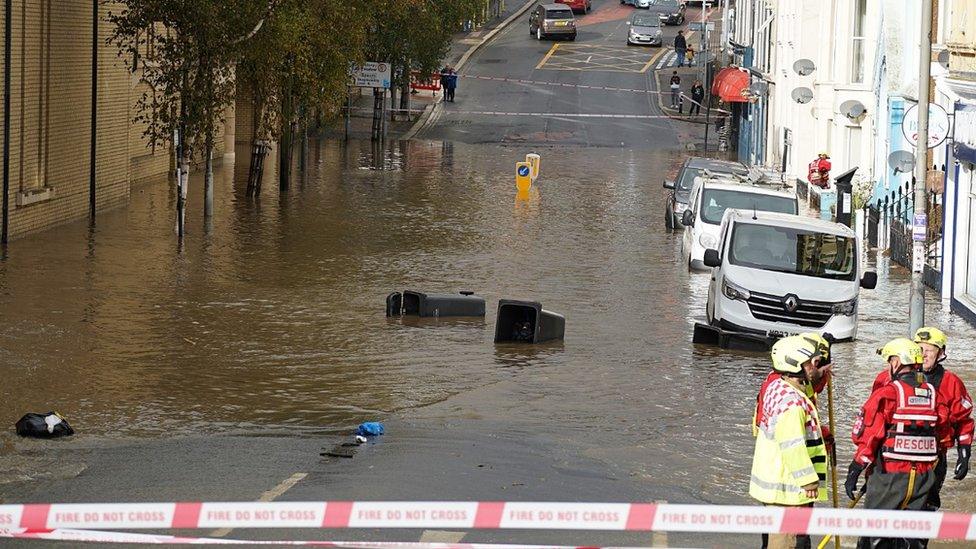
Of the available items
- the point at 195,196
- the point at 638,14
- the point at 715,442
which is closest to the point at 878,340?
the point at 715,442

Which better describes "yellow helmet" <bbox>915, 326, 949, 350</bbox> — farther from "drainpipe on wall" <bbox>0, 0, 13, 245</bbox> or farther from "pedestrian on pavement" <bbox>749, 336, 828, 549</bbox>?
"drainpipe on wall" <bbox>0, 0, 13, 245</bbox>

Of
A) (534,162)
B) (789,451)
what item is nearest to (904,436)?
(789,451)

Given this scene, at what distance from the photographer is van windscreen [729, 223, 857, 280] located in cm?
2205

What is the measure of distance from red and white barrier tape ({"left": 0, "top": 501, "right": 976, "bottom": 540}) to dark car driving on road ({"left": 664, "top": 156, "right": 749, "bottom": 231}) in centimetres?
2695

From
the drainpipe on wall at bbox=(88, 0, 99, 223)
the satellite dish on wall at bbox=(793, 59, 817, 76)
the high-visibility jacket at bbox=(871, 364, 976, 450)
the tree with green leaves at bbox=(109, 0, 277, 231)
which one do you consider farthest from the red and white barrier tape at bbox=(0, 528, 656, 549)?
the satellite dish on wall at bbox=(793, 59, 817, 76)

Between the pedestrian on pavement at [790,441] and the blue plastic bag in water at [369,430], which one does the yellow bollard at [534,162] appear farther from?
the pedestrian on pavement at [790,441]

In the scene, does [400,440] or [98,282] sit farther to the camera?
[98,282]

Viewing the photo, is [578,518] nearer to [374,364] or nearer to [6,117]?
[374,364]

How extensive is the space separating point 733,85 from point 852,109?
1943 centimetres

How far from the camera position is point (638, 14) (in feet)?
286

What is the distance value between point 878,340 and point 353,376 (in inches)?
312

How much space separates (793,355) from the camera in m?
9.63

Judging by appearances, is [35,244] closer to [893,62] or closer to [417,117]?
[893,62]

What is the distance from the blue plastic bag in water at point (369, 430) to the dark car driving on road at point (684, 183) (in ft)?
67.3
